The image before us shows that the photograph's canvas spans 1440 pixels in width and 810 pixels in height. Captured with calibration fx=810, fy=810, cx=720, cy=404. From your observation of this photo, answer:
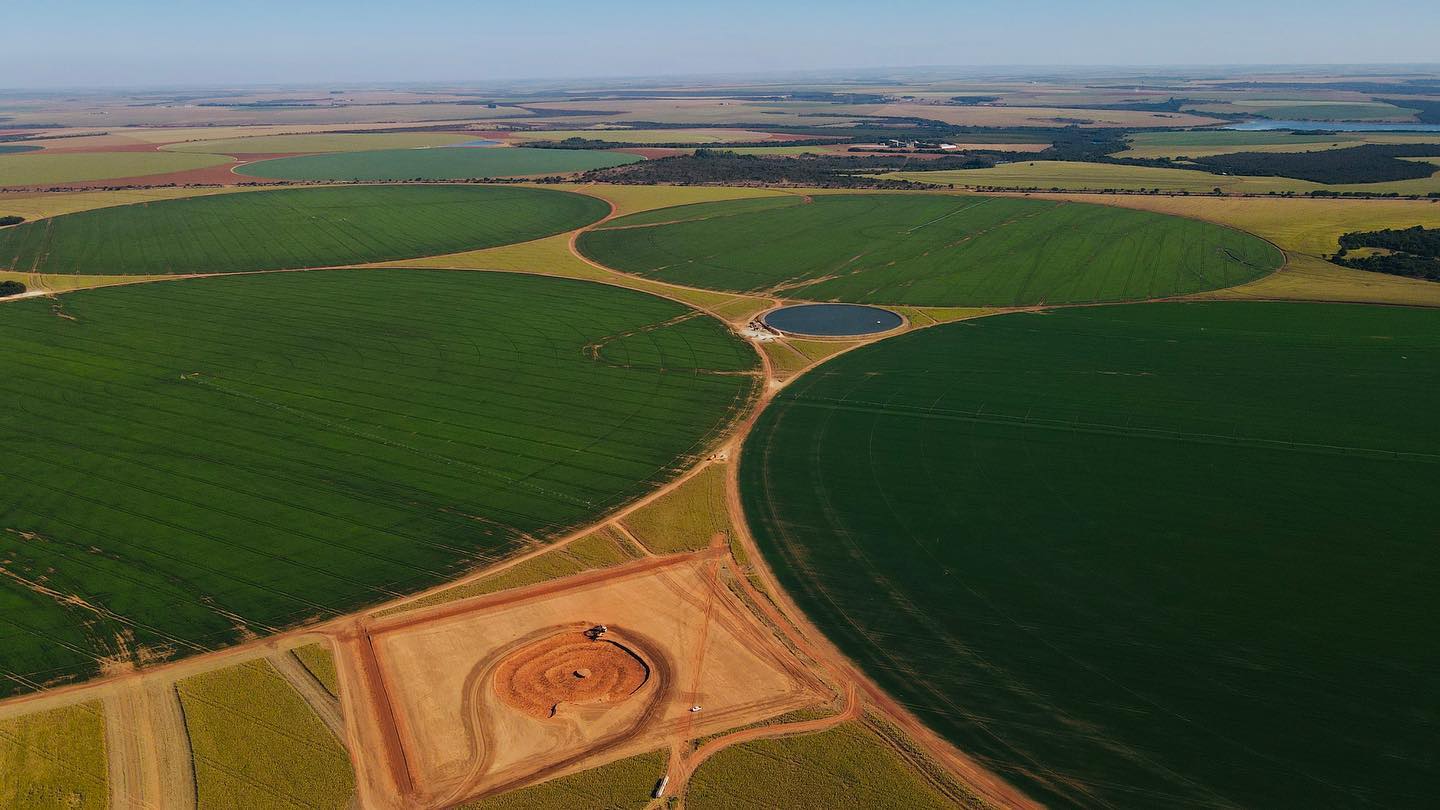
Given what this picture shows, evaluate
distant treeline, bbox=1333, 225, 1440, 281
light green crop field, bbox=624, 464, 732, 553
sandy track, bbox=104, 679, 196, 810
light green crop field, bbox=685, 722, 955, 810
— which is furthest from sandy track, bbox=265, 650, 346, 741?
distant treeline, bbox=1333, 225, 1440, 281

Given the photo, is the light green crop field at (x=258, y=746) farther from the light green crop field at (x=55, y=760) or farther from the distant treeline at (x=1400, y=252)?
the distant treeline at (x=1400, y=252)

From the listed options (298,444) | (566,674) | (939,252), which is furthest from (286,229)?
(566,674)

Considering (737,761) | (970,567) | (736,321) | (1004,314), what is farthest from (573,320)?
(737,761)

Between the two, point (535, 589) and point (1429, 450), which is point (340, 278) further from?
point (1429, 450)

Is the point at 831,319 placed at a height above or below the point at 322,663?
above

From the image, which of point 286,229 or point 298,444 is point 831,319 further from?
point 286,229

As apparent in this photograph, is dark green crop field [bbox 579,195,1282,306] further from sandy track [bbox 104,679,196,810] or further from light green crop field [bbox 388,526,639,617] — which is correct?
sandy track [bbox 104,679,196,810]
